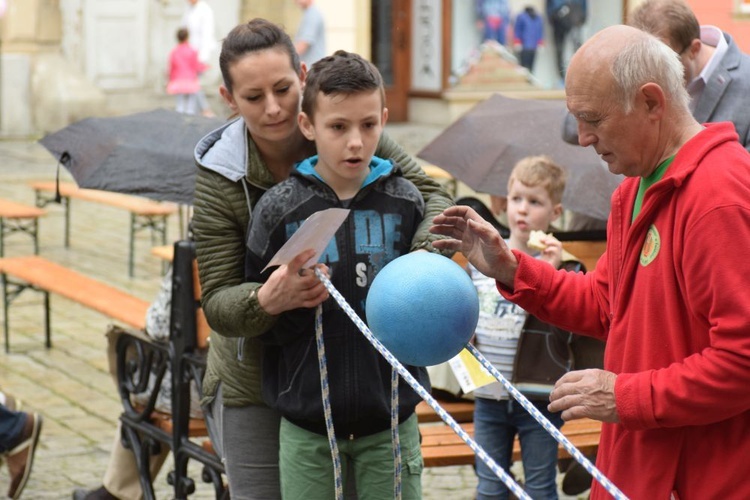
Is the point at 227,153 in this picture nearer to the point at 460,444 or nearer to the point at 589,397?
the point at 589,397

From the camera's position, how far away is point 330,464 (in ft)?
11.1

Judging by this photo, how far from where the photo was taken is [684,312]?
8.34 feet

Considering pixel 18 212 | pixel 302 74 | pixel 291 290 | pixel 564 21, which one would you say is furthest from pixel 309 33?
pixel 291 290

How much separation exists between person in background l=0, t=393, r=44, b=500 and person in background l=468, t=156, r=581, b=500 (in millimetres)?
1899

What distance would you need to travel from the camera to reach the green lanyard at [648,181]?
2.59 meters

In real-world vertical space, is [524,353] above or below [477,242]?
below

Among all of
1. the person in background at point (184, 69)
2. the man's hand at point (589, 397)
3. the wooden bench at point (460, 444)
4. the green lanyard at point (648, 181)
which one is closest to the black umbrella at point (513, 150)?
the wooden bench at point (460, 444)

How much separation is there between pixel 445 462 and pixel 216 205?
1.73 meters

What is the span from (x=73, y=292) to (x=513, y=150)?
2623mm

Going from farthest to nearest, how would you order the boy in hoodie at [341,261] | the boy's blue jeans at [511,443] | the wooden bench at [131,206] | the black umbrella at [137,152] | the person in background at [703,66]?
the wooden bench at [131,206] → the black umbrella at [137,152] → the boy's blue jeans at [511,443] → the person in background at [703,66] → the boy in hoodie at [341,261]

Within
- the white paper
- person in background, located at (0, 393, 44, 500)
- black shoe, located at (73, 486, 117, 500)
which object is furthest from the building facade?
the white paper

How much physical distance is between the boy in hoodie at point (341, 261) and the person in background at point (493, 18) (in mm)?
17662

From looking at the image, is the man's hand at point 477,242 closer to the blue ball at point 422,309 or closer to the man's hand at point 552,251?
the blue ball at point 422,309

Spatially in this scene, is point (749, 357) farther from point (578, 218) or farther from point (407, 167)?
point (578, 218)
